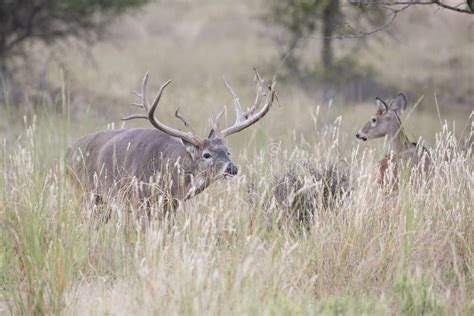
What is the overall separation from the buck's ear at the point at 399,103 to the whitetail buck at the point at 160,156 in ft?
7.67

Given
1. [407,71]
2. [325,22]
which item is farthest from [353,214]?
[407,71]

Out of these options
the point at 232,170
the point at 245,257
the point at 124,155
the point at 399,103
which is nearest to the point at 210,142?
the point at 232,170

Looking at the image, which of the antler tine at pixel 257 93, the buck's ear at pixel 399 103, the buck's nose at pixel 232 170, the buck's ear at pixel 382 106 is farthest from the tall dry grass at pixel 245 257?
the buck's ear at pixel 399 103

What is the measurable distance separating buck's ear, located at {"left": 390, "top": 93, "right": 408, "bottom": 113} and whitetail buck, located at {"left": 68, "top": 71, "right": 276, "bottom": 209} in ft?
7.67

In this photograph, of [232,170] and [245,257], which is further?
[232,170]

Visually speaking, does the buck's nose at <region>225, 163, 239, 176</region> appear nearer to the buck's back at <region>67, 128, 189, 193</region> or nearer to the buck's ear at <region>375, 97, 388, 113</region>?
the buck's back at <region>67, 128, 189, 193</region>

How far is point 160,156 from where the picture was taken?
8609 mm

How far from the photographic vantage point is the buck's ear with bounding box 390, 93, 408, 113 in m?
10.5

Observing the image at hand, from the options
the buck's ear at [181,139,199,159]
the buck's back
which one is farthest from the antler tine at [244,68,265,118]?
the buck's back

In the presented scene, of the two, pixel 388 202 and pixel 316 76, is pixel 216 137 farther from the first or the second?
pixel 316 76

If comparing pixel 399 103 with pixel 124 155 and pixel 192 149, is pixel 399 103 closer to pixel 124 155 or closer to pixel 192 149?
pixel 192 149

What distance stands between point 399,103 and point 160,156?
123 inches

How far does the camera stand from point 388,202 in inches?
290

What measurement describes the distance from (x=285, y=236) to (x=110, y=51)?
2610cm
